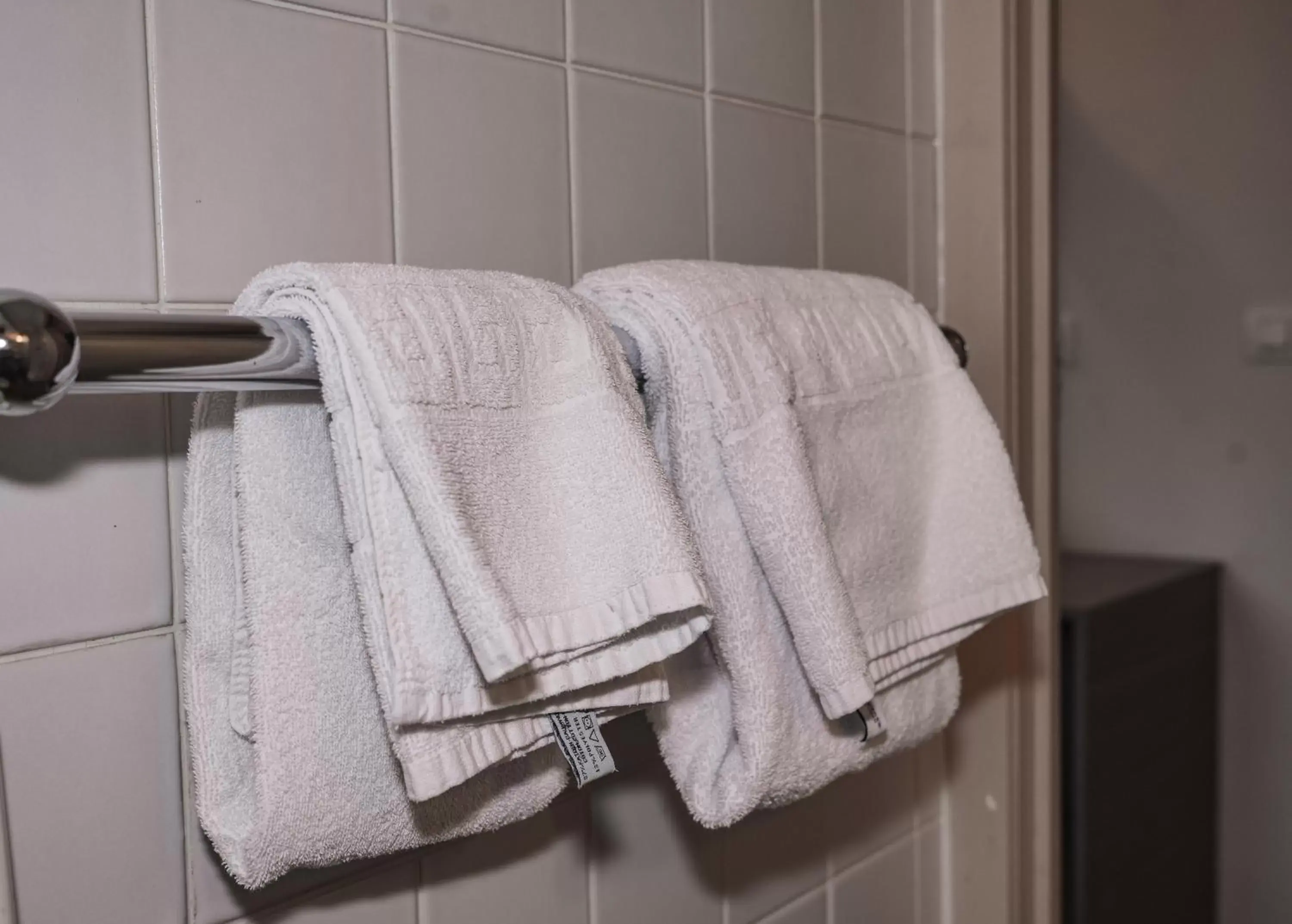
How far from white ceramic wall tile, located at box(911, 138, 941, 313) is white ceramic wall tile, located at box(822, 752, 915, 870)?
15.0 inches

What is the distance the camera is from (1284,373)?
6.20ft

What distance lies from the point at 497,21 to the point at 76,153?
246 millimetres

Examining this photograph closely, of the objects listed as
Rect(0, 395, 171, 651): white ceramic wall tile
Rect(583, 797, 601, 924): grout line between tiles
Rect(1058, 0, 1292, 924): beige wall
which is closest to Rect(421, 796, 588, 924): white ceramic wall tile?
Rect(583, 797, 601, 924): grout line between tiles

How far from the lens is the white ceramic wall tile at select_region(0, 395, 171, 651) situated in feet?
1.56

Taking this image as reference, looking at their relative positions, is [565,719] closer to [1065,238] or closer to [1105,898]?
[1105,898]

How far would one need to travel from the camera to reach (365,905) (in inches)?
23.3

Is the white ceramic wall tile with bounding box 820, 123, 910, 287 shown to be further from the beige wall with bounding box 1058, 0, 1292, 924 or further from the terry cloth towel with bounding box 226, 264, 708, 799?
the beige wall with bounding box 1058, 0, 1292, 924

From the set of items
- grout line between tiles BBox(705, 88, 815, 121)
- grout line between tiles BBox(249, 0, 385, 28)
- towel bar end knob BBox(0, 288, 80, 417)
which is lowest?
towel bar end knob BBox(0, 288, 80, 417)

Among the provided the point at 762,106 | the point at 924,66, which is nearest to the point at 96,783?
the point at 762,106

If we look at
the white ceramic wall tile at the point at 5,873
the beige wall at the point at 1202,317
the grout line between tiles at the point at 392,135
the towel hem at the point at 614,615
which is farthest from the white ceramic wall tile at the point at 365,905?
the beige wall at the point at 1202,317

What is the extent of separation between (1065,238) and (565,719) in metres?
1.87

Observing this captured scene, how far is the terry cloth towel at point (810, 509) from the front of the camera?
571 millimetres

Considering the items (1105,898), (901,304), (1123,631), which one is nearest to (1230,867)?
(1105,898)

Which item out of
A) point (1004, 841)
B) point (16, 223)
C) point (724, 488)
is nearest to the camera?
point (16, 223)
